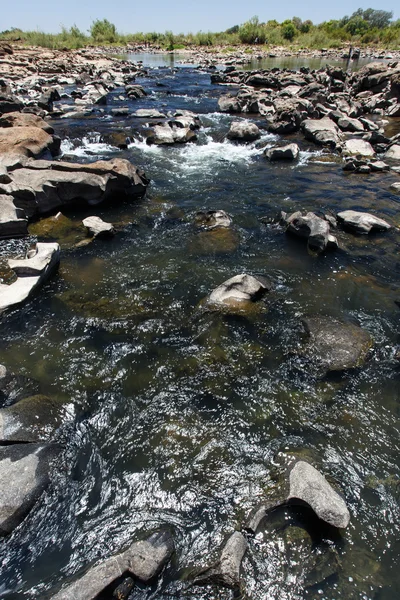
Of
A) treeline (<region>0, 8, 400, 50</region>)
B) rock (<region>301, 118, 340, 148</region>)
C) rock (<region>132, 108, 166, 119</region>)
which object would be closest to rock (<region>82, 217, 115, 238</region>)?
rock (<region>301, 118, 340, 148</region>)

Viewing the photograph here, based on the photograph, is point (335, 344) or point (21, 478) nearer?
point (21, 478)

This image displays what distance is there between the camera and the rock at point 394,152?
49.7 ft

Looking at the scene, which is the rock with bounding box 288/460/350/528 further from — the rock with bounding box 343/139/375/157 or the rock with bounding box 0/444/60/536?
the rock with bounding box 343/139/375/157

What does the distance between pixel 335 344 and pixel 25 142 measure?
42.1 feet

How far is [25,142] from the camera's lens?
12398 mm

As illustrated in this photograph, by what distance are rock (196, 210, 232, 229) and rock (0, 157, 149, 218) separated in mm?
2743

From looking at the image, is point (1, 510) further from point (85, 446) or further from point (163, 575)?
point (163, 575)

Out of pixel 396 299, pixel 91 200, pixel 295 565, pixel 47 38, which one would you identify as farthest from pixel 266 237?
pixel 47 38

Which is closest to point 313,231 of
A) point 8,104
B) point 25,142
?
point 25,142

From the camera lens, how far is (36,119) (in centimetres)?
1564

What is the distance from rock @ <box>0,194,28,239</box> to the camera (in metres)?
8.95

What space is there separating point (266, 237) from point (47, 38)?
78.1 meters

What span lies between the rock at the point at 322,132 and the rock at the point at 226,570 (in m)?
17.3

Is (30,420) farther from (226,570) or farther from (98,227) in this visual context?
(98,227)
